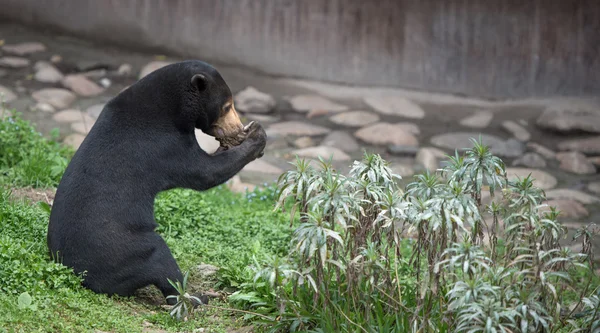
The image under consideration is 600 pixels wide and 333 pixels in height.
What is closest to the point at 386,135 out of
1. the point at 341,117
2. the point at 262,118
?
the point at 341,117

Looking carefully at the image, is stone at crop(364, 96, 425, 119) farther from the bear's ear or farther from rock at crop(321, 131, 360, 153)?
the bear's ear

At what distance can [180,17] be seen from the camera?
10375mm

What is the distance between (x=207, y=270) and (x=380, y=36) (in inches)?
217

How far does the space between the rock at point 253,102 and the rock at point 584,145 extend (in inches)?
132

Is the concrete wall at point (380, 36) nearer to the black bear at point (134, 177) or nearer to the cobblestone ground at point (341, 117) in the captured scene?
the cobblestone ground at point (341, 117)

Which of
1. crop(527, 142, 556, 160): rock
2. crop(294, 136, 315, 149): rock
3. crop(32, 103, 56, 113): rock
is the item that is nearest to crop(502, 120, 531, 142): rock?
crop(527, 142, 556, 160): rock

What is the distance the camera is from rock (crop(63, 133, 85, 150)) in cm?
771

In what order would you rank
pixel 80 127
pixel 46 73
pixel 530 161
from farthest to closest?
pixel 46 73 < pixel 530 161 < pixel 80 127

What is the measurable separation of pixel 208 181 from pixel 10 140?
279 centimetres

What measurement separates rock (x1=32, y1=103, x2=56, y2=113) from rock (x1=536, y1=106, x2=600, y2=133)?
5513 millimetres

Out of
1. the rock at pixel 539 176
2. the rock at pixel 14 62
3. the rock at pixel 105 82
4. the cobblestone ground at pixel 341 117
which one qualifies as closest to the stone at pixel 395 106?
the cobblestone ground at pixel 341 117

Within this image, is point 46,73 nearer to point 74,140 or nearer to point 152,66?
point 152,66

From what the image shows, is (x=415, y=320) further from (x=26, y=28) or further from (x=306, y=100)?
(x=26, y=28)

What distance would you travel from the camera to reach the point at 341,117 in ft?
30.8
